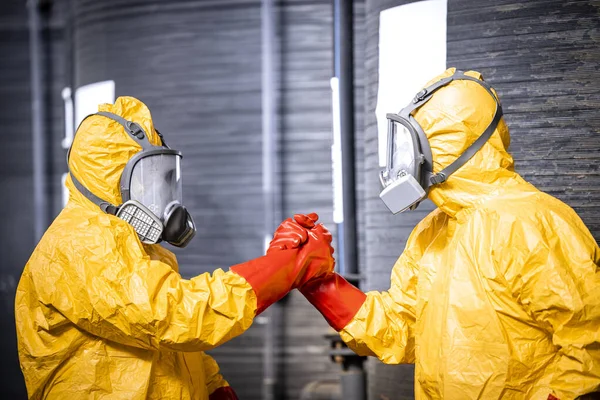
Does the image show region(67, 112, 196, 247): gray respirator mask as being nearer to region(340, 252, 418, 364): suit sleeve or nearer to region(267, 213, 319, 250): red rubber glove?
region(267, 213, 319, 250): red rubber glove

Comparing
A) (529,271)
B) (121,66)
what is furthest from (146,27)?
(529,271)

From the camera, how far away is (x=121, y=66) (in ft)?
10.9

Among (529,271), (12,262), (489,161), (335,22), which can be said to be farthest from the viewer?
(12,262)

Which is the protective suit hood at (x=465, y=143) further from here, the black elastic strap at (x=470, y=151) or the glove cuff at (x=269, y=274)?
the glove cuff at (x=269, y=274)

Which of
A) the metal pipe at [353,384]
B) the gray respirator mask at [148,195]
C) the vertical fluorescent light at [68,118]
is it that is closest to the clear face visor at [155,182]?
the gray respirator mask at [148,195]

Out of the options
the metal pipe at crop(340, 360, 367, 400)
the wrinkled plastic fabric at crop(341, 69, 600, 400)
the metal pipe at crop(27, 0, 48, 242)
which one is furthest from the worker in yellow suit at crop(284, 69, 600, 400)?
the metal pipe at crop(27, 0, 48, 242)

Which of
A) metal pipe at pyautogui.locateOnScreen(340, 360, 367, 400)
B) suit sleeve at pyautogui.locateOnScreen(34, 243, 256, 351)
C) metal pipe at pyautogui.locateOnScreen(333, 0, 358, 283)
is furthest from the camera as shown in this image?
metal pipe at pyautogui.locateOnScreen(333, 0, 358, 283)

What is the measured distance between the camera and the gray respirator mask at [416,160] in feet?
6.29

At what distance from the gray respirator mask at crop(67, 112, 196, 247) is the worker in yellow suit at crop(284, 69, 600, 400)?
2.00 feet

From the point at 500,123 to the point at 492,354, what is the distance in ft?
2.01

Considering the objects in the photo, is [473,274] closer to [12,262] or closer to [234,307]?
[234,307]

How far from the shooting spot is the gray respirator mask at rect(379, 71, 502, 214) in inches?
75.5

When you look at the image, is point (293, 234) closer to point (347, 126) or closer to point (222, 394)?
point (222, 394)

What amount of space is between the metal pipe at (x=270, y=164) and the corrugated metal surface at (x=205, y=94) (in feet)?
0.11
